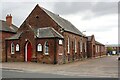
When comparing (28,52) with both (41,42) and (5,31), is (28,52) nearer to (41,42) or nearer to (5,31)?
(41,42)

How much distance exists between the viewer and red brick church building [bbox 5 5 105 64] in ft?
97.2

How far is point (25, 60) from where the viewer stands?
105 ft

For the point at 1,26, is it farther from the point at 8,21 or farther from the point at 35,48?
the point at 35,48

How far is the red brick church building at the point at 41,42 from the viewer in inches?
1167

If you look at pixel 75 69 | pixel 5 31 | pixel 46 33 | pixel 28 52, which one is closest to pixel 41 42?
pixel 46 33

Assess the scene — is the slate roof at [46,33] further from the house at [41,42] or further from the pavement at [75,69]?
the pavement at [75,69]

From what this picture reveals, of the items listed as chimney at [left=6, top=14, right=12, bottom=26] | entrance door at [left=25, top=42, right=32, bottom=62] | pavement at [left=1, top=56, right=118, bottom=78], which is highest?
chimney at [left=6, top=14, right=12, bottom=26]

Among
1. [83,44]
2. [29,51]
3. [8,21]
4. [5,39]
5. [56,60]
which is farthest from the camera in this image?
[83,44]

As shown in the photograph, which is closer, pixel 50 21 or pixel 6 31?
pixel 50 21

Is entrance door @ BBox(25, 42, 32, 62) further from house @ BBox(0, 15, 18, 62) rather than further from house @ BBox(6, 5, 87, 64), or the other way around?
house @ BBox(0, 15, 18, 62)

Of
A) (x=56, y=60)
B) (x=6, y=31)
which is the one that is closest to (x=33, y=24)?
(x=6, y=31)

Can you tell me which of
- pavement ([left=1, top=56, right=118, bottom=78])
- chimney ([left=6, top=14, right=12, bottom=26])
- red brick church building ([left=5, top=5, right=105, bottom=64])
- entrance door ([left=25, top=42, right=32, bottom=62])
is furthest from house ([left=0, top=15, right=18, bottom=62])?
pavement ([left=1, top=56, right=118, bottom=78])

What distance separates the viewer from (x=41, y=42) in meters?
30.3

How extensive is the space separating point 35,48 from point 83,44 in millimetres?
17794
